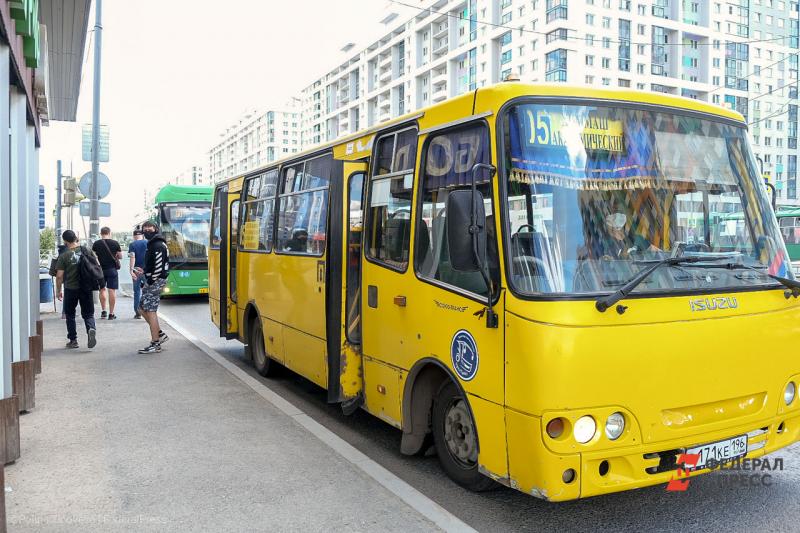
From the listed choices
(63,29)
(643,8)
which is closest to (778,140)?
(643,8)

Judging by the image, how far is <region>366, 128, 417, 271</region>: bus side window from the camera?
5.29 meters

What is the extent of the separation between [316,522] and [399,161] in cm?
276

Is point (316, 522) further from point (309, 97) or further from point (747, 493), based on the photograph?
point (309, 97)

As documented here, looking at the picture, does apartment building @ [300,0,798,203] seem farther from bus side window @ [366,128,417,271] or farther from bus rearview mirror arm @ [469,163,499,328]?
bus rearview mirror arm @ [469,163,499,328]

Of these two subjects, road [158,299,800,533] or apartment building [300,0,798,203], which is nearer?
road [158,299,800,533]

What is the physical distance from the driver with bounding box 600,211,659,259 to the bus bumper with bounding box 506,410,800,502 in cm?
108

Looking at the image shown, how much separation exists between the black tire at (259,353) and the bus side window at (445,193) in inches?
175

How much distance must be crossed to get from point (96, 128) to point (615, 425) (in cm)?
1777

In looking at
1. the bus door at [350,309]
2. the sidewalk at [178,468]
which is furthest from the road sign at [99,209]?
the bus door at [350,309]

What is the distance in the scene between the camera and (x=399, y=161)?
18.1 ft

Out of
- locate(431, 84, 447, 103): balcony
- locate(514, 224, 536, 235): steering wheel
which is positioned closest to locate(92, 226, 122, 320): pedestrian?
locate(514, 224, 536, 235): steering wheel

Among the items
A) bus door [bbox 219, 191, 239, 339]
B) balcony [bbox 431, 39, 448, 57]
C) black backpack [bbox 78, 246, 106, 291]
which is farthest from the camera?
balcony [bbox 431, 39, 448, 57]

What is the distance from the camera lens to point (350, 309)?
19.8 feet

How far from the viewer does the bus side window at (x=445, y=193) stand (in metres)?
4.32
